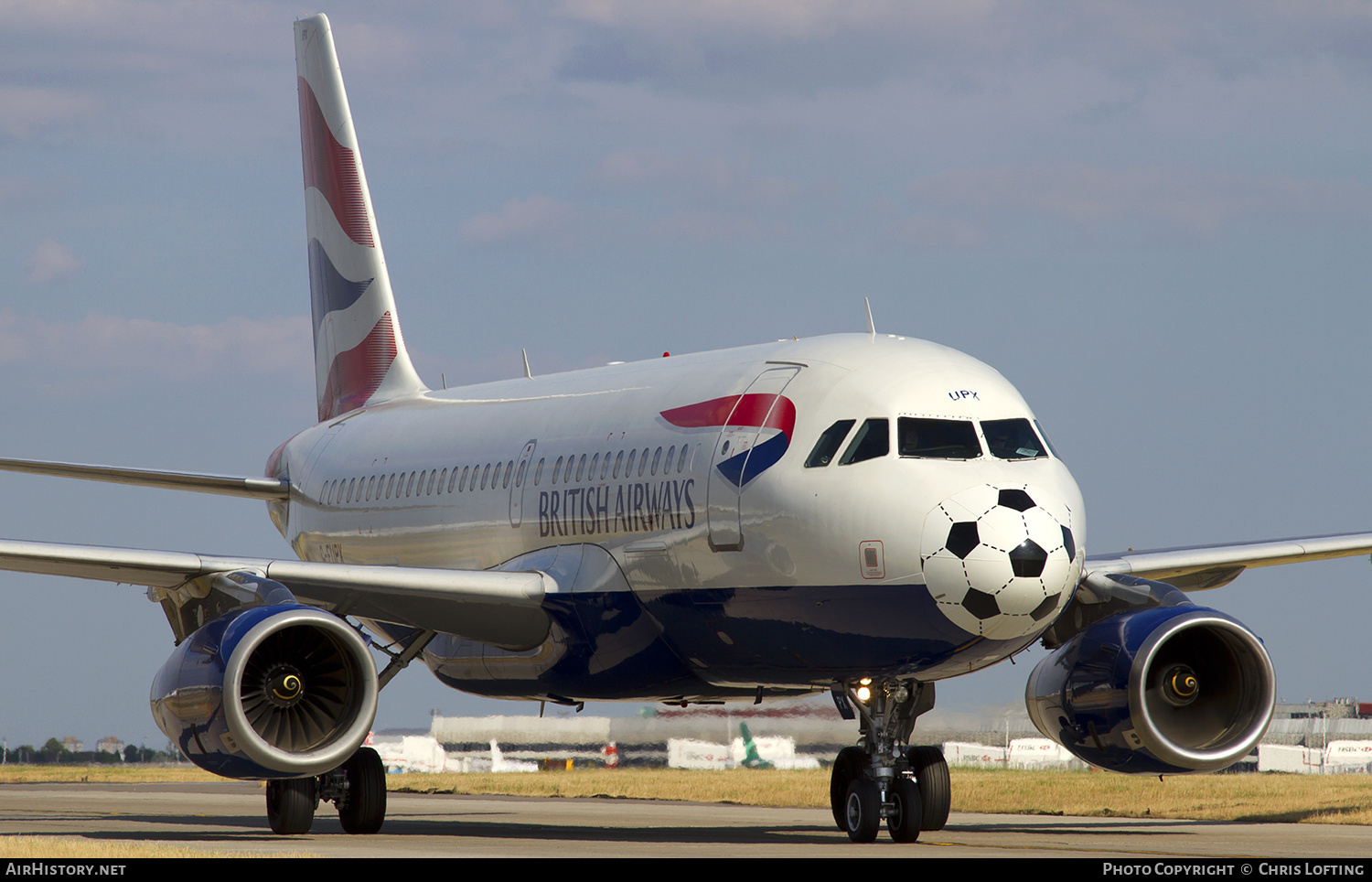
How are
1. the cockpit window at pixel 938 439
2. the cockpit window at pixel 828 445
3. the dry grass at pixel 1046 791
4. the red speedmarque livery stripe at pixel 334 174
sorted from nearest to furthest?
the cockpit window at pixel 938 439 < the cockpit window at pixel 828 445 < the dry grass at pixel 1046 791 < the red speedmarque livery stripe at pixel 334 174

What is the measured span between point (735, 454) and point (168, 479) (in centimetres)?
1004

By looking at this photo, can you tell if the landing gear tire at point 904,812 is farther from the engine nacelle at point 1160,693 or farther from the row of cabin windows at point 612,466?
the row of cabin windows at point 612,466

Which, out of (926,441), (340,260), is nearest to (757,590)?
(926,441)

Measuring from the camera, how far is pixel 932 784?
17203mm

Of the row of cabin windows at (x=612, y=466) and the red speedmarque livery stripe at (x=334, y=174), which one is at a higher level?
the red speedmarque livery stripe at (x=334, y=174)

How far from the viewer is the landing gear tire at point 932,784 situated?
17.2 metres

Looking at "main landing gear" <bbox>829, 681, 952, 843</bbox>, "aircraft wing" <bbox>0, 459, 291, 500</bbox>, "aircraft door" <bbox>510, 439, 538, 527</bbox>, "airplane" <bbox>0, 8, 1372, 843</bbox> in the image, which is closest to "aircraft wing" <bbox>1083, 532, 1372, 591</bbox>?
"airplane" <bbox>0, 8, 1372, 843</bbox>

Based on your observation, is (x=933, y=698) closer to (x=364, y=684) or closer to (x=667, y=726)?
(x=364, y=684)

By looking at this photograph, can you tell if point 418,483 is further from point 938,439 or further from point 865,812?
point 938,439

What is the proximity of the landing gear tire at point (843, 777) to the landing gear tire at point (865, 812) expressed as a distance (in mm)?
492

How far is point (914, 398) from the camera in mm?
15766

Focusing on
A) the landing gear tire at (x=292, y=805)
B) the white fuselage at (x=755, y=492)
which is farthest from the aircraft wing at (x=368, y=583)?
the landing gear tire at (x=292, y=805)

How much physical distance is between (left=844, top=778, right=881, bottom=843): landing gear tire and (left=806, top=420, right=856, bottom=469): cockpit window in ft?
9.48
